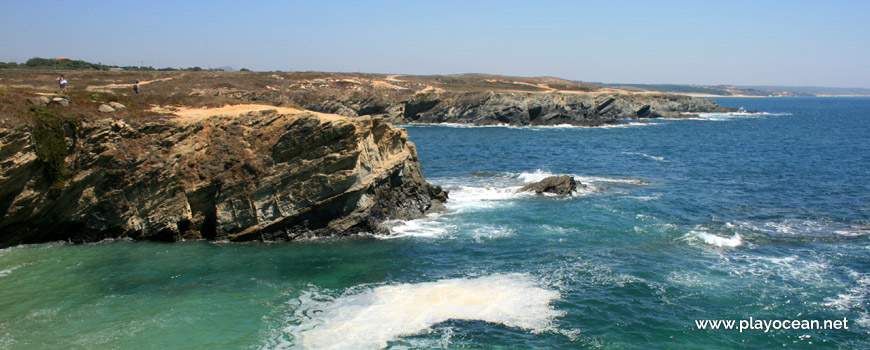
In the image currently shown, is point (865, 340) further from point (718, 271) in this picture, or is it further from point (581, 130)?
point (581, 130)

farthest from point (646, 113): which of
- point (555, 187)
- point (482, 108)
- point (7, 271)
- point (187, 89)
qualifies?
point (7, 271)

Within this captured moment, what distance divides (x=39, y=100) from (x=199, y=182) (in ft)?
24.8

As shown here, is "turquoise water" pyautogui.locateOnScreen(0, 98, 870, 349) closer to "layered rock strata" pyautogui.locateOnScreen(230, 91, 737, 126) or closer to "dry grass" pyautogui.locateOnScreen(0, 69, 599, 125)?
"dry grass" pyautogui.locateOnScreen(0, 69, 599, 125)

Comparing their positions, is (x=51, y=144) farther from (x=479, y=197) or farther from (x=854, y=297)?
(x=854, y=297)

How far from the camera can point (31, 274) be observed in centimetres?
1831

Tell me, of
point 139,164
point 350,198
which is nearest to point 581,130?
point 350,198

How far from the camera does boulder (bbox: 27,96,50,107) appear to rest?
22253mm

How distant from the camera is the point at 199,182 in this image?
75.3ft

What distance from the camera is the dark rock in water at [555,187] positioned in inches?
1304

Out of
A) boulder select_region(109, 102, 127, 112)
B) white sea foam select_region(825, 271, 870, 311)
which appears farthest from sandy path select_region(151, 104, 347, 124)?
white sea foam select_region(825, 271, 870, 311)

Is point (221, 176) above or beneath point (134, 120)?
beneath

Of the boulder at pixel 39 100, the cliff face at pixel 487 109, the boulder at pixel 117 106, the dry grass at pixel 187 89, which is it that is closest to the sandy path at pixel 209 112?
the dry grass at pixel 187 89

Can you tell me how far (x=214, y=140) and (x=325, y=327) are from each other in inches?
517

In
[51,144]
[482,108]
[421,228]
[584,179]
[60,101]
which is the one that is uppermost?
[60,101]
